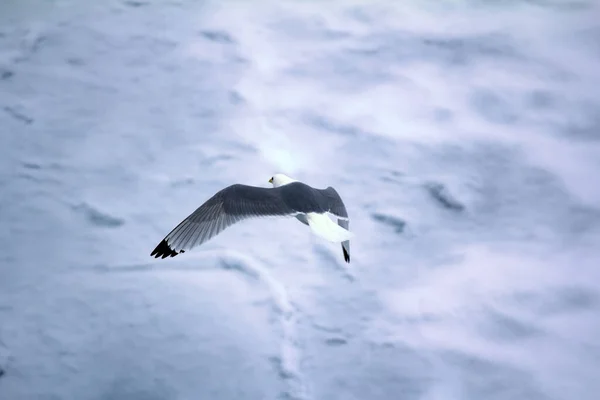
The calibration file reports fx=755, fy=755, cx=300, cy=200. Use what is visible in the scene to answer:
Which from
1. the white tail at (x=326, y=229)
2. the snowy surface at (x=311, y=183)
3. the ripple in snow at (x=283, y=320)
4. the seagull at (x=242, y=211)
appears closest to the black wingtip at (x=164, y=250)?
the seagull at (x=242, y=211)

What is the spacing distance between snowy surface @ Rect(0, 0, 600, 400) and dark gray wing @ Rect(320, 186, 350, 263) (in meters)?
0.11

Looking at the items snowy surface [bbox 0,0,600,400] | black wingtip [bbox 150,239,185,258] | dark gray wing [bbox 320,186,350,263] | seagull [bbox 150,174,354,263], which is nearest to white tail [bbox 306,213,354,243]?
seagull [bbox 150,174,354,263]

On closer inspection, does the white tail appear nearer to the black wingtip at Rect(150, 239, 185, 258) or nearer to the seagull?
the seagull

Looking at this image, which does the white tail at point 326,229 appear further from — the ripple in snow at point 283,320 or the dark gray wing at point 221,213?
the ripple in snow at point 283,320

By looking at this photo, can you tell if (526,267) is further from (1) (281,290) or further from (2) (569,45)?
(2) (569,45)

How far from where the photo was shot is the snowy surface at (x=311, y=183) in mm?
2594

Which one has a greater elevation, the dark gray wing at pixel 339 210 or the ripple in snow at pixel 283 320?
the dark gray wing at pixel 339 210

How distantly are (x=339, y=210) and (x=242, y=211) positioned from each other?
39cm

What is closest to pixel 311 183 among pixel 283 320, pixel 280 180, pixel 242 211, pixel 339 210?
pixel 280 180

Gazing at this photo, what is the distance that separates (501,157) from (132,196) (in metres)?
1.71

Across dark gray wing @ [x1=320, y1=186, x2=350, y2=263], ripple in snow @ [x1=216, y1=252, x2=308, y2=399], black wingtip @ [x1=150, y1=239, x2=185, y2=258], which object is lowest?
ripple in snow @ [x1=216, y1=252, x2=308, y2=399]

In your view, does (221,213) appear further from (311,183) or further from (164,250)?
(311,183)

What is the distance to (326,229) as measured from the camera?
9.01ft

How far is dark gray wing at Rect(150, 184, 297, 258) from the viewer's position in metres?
2.82
